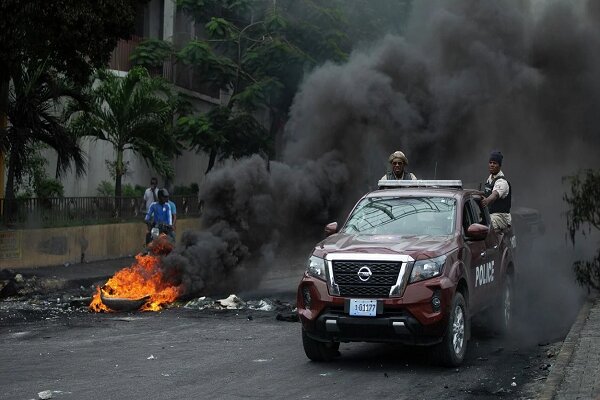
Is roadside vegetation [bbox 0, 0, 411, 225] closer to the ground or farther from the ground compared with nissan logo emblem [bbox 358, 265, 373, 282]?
farther from the ground

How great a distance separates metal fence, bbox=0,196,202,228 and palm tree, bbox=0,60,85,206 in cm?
37

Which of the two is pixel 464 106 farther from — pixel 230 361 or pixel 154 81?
pixel 230 361

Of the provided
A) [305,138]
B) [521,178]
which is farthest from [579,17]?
[305,138]

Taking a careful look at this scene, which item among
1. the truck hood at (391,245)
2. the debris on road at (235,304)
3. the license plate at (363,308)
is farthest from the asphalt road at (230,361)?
the truck hood at (391,245)

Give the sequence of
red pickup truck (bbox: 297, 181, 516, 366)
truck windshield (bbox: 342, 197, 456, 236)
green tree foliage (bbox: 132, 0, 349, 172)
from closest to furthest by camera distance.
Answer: red pickup truck (bbox: 297, 181, 516, 366)
truck windshield (bbox: 342, 197, 456, 236)
green tree foliage (bbox: 132, 0, 349, 172)

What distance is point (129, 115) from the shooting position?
77.9 ft

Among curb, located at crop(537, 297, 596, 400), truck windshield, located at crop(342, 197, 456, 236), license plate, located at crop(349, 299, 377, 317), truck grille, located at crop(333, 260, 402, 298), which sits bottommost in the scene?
curb, located at crop(537, 297, 596, 400)

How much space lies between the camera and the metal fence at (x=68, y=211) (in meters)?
19.5

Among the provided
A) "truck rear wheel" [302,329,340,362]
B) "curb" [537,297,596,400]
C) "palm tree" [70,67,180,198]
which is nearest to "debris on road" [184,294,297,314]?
"truck rear wheel" [302,329,340,362]

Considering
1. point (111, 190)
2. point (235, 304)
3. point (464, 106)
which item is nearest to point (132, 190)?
point (111, 190)

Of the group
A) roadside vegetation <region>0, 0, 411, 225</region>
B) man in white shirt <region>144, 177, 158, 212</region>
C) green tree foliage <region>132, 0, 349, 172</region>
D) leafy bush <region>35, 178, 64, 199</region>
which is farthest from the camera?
green tree foliage <region>132, 0, 349, 172</region>

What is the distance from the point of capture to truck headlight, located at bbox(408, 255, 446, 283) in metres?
9.25

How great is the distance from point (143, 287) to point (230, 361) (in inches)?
192

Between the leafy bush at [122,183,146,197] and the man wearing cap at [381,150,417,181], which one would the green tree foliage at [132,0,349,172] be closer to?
the leafy bush at [122,183,146,197]
